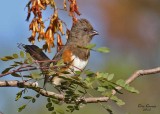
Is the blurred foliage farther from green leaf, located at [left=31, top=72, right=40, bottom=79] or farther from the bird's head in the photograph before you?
the bird's head

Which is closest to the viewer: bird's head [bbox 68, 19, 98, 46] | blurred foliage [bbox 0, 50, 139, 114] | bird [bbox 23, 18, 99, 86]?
blurred foliage [bbox 0, 50, 139, 114]

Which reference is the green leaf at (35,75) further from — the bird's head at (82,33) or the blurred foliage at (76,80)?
the bird's head at (82,33)

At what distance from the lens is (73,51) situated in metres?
5.40

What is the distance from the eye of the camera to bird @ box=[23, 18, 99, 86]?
4086 millimetres

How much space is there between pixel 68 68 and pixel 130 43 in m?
8.36

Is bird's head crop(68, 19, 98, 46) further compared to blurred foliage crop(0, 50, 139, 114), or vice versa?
bird's head crop(68, 19, 98, 46)

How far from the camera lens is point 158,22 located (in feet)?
37.2

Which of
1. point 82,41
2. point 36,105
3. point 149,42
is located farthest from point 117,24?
point 82,41

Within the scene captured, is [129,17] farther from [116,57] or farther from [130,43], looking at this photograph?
[116,57]

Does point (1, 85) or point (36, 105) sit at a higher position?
point (36, 105)

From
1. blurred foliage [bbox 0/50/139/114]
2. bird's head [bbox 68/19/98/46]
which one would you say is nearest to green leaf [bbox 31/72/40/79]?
blurred foliage [bbox 0/50/139/114]

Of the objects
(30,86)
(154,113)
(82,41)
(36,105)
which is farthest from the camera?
(36,105)

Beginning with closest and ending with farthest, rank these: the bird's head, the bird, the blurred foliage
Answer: the blurred foliage
the bird
the bird's head

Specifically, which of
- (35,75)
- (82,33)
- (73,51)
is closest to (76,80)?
(35,75)
